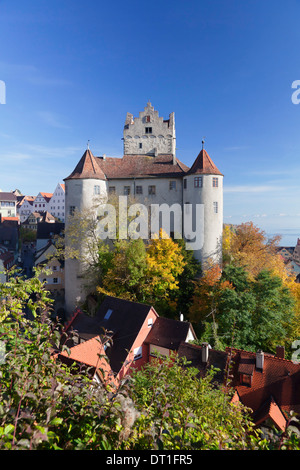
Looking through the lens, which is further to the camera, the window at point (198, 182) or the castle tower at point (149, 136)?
the castle tower at point (149, 136)

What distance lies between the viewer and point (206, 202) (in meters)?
27.5

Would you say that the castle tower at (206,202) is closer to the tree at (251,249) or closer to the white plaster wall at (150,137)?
the tree at (251,249)

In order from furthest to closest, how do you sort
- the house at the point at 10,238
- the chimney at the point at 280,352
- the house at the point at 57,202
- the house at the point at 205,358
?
the house at the point at 57,202 → the house at the point at 10,238 → the chimney at the point at 280,352 → the house at the point at 205,358

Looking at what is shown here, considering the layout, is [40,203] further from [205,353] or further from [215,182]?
[205,353]

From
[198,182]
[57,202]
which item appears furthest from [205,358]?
[57,202]

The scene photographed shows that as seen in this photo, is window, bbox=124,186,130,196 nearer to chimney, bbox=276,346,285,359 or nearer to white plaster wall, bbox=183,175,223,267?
white plaster wall, bbox=183,175,223,267

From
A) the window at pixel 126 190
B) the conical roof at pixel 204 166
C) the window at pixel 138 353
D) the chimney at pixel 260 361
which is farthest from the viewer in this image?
the window at pixel 126 190

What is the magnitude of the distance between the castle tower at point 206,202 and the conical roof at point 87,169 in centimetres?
964

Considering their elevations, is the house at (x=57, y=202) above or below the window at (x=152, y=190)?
above

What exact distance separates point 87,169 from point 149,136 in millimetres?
12196

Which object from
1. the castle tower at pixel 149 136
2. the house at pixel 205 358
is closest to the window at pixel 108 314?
the house at pixel 205 358

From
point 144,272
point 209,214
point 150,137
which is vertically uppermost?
point 150,137

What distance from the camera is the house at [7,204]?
75625 millimetres

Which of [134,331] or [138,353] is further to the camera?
[138,353]
